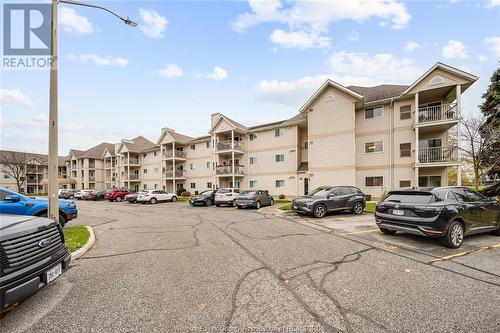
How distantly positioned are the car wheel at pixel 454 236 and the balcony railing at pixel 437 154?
13874 millimetres

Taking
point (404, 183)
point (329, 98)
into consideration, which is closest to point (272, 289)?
point (404, 183)

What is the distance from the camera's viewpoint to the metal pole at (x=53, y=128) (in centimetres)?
605

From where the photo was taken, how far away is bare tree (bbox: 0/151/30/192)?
5172 cm

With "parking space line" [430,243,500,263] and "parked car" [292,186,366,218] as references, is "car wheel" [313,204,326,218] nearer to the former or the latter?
"parked car" [292,186,366,218]

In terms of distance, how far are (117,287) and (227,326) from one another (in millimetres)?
2309

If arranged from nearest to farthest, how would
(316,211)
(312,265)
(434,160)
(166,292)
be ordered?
(166,292) → (312,265) → (316,211) → (434,160)

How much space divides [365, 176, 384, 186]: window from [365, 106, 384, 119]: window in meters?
5.53

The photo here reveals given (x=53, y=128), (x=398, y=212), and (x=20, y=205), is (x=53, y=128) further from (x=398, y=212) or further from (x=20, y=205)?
(x=398, y=212)

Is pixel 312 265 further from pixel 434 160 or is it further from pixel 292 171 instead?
pixel 292 171

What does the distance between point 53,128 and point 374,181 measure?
22063mm

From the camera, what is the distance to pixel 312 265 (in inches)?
203

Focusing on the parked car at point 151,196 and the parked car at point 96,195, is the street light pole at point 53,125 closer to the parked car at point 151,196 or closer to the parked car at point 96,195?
the parked car at point 151,196

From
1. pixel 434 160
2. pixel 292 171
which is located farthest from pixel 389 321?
pixel 292 171

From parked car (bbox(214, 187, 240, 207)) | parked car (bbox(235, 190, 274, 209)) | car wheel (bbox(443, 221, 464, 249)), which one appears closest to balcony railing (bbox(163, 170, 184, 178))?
parked car (bbox(214, 187, 240, 207))
